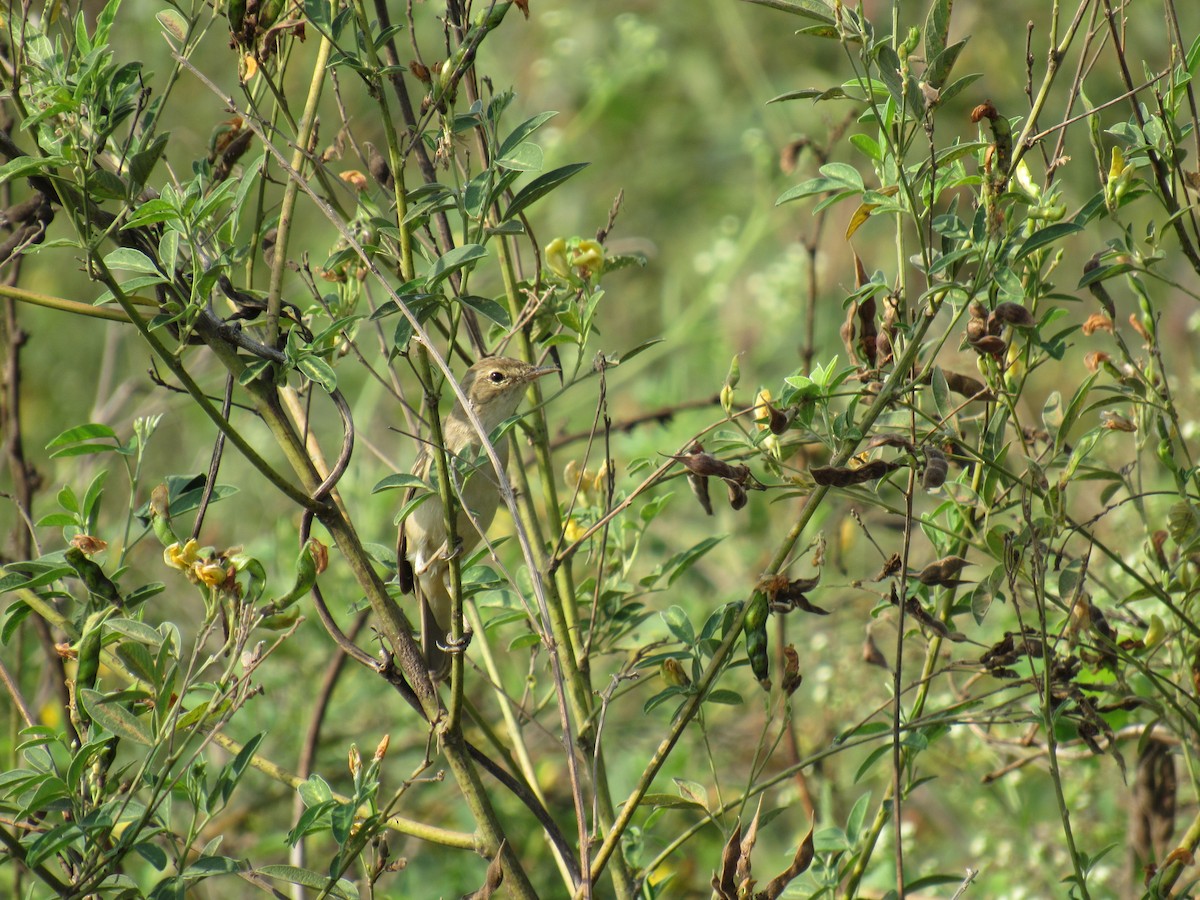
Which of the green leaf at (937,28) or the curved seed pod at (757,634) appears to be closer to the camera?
the green leaf at (937,28)

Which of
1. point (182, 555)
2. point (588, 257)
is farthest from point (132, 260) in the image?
point (588, 257)

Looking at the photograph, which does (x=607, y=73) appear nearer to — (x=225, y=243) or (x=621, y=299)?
(x=621, y=299)

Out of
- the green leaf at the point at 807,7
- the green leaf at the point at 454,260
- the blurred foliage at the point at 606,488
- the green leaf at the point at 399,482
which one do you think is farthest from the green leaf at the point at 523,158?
the green leaf at the point at 399,482

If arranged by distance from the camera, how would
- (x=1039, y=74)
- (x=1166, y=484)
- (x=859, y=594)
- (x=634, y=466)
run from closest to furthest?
(x=634, y=466)
(x=1166, y=484)
(x=859, y=594)
(x=1039, y=74)

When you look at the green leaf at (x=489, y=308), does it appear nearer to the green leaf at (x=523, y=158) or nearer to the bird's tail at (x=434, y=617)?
the green leaf at (x=523, y=158)

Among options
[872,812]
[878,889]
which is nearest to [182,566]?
[878,889]

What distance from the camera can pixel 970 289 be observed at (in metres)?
1.59

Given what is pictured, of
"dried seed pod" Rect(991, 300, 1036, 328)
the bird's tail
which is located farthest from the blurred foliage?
the bird's tail

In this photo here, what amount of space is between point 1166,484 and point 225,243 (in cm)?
292

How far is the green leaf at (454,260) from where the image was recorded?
5.21 ft

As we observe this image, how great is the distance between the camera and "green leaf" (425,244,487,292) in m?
1.59

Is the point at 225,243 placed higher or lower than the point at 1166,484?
higher

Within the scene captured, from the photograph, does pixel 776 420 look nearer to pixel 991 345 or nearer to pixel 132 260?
pixel 991 345

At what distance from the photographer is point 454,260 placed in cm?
160
